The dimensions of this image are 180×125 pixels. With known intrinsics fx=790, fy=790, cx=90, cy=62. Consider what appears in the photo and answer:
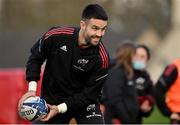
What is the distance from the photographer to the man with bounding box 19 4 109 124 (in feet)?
30.7

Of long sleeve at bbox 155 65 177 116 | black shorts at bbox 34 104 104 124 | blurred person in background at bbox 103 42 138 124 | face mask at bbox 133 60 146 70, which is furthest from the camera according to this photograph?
face mask at bbox 133 60 146 70

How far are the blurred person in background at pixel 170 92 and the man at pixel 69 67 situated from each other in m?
2.42

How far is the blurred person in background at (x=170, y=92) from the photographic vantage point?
1174 centimetres

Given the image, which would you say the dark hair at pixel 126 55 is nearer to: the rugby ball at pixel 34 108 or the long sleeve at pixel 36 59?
the long sleeve at pixel 36 59

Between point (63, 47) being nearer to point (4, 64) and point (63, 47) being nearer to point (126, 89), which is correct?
point (126, 89)

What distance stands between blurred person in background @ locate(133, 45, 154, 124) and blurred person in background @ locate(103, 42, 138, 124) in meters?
→ 0.33

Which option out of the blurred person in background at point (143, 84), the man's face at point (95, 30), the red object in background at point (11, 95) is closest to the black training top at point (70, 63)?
the man's face at point (95, 30)

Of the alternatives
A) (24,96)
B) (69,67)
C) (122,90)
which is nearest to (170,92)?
(122,90)

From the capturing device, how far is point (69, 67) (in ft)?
31.0

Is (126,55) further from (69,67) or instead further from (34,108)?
(34,108)

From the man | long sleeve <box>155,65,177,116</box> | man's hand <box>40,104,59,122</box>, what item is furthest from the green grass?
man's hand <box>40,104,59,122</box>

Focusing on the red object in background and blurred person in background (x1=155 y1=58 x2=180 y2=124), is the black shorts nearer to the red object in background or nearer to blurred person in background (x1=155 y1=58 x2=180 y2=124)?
blurred person in background (x1=155 y1=58 x2=180 y2=124)

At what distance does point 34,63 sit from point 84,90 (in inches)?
26.7

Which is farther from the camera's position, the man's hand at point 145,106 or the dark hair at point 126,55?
the man's hand at point 145,106
